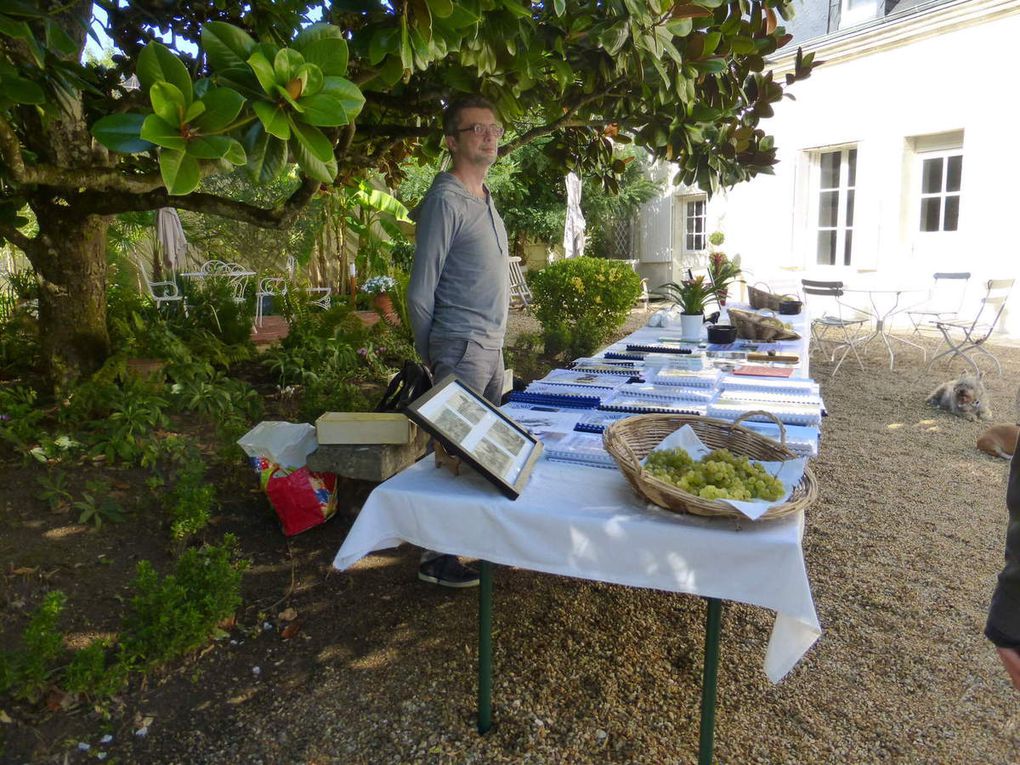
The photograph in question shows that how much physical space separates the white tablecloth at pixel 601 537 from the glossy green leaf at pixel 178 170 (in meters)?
0.97

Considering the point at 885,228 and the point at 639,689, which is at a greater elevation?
the point at 885,228

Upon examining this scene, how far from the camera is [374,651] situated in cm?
263

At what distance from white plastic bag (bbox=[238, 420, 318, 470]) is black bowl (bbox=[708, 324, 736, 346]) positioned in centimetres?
258

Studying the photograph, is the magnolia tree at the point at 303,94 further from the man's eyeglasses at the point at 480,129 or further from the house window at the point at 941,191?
the house window at the point at 941,191

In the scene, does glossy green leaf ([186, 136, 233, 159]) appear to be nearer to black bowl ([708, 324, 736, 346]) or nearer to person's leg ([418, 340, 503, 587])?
person's leg ([418, 340, 503, 587])

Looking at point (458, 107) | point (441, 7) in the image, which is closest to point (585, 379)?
point (458, 107)

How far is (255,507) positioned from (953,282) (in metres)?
10.6

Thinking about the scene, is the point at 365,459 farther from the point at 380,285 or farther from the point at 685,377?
the point at 380,285

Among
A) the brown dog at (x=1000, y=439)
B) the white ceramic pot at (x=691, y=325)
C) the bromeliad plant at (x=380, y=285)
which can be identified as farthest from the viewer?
the bromeliad plant at (x=380, y=285)

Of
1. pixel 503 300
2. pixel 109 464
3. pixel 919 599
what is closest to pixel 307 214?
pixel 109 464

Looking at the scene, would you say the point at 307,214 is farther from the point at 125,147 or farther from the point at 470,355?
the point at 125,147

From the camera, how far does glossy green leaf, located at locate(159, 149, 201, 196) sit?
1249mm

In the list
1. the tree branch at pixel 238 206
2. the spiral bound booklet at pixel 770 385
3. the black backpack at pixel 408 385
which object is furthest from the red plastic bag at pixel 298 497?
the spiral bound booklet at pixel 770 385

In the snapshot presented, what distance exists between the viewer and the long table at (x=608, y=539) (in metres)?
1.62
